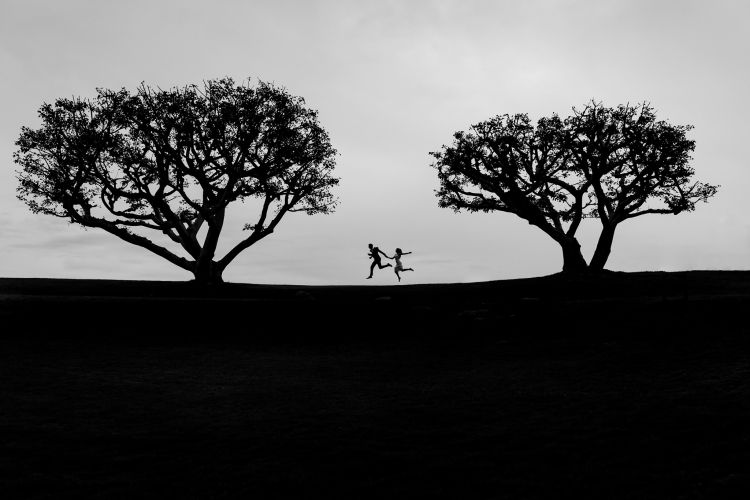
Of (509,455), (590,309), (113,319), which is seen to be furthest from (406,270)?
(509,455)

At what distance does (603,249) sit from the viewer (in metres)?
46.5

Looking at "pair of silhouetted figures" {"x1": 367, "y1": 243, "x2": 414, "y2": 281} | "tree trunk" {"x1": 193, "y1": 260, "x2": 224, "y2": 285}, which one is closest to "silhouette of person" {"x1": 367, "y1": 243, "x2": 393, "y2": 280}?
"pair of silhouetted figures" {"x1": 367, "y1": 243, "x2": 414, "y2": 281}

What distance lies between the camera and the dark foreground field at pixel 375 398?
34.6 feet

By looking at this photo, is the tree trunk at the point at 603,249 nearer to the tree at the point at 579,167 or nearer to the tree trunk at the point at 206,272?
the tree at the point at 579,167

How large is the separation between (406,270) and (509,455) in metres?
26.8

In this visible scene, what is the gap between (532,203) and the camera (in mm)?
47844

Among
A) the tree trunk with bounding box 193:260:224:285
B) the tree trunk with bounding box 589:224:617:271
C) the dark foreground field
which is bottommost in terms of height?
the dark foreground field

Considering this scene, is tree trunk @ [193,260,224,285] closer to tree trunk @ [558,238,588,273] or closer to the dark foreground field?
the dark foreground field

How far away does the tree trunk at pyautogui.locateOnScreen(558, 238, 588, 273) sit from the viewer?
4684 cm

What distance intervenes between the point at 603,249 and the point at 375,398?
113ft

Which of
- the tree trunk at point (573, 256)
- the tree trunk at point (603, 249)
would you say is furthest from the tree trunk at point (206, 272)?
the tree trunk at point (603, 249)

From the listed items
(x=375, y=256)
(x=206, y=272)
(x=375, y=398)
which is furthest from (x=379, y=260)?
(x=375, y=398)

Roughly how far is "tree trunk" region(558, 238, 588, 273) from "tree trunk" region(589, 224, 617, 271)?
0.76m

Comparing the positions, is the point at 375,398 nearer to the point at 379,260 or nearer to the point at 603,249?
the point at 379,260
